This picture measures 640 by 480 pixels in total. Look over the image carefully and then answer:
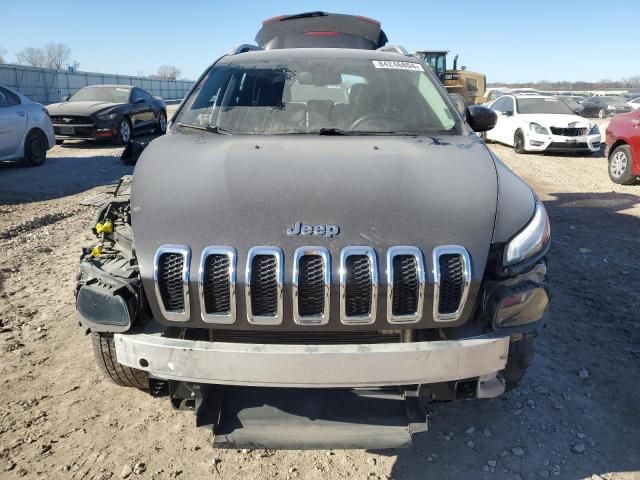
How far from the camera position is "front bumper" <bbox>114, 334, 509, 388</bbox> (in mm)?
2033

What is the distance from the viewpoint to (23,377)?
3.16 metres

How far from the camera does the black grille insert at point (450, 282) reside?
6.93 ft

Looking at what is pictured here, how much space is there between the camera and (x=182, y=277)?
208 centimetres

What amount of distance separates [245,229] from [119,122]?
12.2 meters

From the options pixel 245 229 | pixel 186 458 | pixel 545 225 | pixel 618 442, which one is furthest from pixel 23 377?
pixel 618 442

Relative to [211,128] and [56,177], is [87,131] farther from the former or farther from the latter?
[211,128]

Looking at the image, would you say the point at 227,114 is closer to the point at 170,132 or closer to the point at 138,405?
the point at 170,132

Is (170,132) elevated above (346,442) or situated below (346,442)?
above

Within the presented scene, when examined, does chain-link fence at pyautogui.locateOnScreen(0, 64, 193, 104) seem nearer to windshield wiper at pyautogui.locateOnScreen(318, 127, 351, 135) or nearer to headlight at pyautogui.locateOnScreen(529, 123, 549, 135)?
headlight at pyautogui.locateOnScreen(529, 123, 549, 135)

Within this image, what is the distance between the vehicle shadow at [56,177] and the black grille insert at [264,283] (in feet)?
22.3

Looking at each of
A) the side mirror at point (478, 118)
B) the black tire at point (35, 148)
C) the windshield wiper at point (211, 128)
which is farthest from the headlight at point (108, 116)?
the side mirror at point (478, 118)

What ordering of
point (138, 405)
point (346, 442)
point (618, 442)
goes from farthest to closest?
point (138, 405), point (618, 442), point (346, 442)

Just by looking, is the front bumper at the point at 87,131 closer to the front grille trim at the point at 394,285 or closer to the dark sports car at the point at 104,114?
the dark sports car at the point at 104,114

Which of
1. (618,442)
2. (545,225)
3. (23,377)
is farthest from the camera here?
(23,377)
